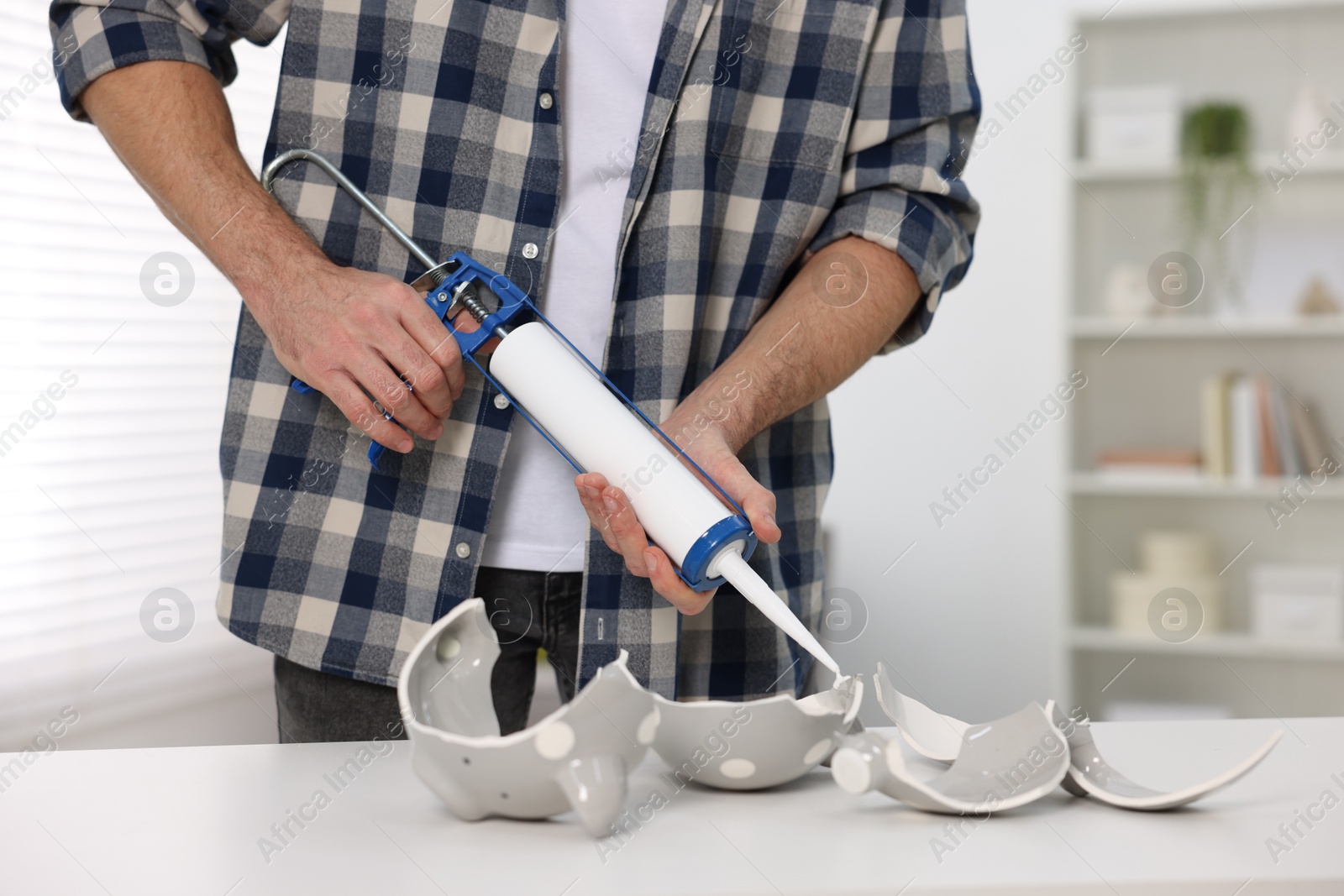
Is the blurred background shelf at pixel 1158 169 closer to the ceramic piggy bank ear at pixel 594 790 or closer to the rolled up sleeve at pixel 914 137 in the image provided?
the rolled up sleeve at pixel 914 137

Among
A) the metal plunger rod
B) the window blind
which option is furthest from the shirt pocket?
the window blind

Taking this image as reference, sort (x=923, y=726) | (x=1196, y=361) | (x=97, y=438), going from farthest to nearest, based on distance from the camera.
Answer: (x=1196, y=361) → (x=97, y=438) → (x=923, y=726)

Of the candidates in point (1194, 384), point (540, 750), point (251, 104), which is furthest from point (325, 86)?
point (1194, 384)

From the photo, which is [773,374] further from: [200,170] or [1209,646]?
[1209,646]

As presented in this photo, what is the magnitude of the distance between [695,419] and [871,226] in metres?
0.25

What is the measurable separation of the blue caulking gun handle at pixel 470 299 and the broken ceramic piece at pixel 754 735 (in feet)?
0.90

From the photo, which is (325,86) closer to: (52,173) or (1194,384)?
(52,173)

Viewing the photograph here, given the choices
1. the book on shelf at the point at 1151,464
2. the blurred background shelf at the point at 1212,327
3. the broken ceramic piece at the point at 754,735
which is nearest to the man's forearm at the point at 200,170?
the broken ceramic piece at the point at 754,735

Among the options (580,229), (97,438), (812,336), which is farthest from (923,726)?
(97,438)

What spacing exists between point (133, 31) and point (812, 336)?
57 centimetres

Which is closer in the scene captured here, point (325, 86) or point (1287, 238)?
point (325, 86)

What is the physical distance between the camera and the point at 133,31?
0.81 meters

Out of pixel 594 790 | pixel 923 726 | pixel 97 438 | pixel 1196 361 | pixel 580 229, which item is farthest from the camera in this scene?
pixel 1196 361

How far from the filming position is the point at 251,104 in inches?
82.4
